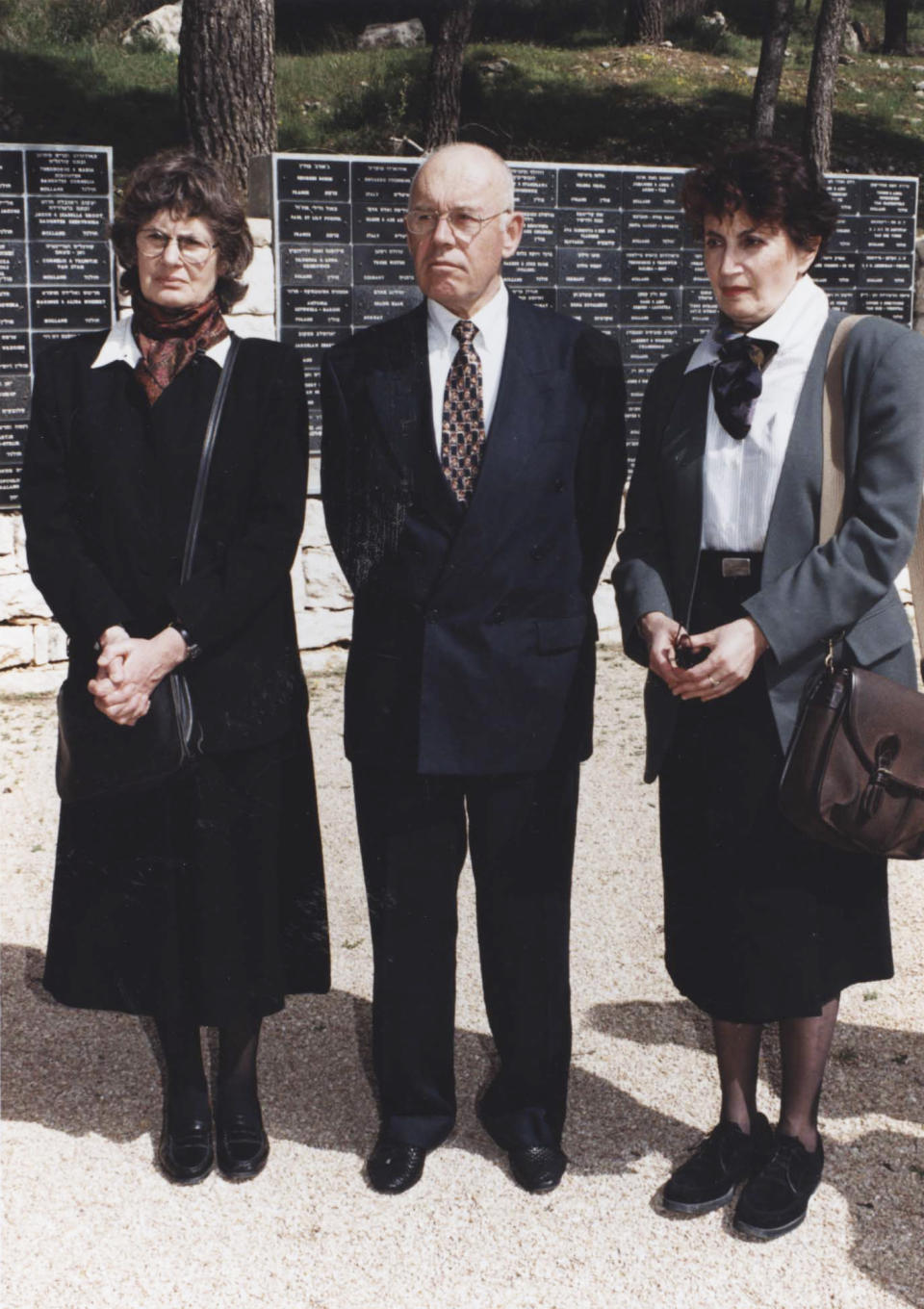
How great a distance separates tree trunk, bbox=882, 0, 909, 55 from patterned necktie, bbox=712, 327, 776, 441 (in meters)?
26.7

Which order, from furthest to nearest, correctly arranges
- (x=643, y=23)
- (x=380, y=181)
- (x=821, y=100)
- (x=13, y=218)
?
(x=643, y=23) → (x=821, y=100) → (x=380, y=181) → (x=13, y=218)

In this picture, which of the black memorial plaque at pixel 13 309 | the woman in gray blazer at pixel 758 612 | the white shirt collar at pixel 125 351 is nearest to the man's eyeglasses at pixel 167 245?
the white shirt collar at pixel 125 351

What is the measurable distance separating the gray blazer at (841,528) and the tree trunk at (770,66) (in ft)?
44.6

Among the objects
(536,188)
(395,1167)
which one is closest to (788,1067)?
(395,1167)

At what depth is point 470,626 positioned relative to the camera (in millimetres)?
3084

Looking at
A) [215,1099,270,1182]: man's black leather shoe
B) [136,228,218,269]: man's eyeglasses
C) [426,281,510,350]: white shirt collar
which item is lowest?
[215,1099,270,1182]: man's black leather shoe

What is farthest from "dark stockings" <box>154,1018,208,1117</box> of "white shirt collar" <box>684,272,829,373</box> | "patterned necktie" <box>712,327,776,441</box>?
"white shirt collar" <box>684,272,829,373</box>

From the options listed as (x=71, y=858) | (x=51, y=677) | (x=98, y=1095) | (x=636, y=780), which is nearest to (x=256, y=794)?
(x=71, y=858)

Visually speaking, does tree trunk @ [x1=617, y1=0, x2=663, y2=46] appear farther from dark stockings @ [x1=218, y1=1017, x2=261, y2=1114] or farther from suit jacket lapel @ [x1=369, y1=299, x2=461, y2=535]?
dark stockings @ [x1=218, y1=1017, x2=261, y2=1114]

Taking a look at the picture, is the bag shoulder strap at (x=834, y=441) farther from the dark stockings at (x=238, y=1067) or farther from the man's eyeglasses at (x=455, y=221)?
the dark stockings at (x=238, y=1067)

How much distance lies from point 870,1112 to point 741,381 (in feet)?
6.07

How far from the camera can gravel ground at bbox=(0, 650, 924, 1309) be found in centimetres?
292

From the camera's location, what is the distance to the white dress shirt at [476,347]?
10.2 ft

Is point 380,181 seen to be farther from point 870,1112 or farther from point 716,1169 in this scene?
point 716,1169
